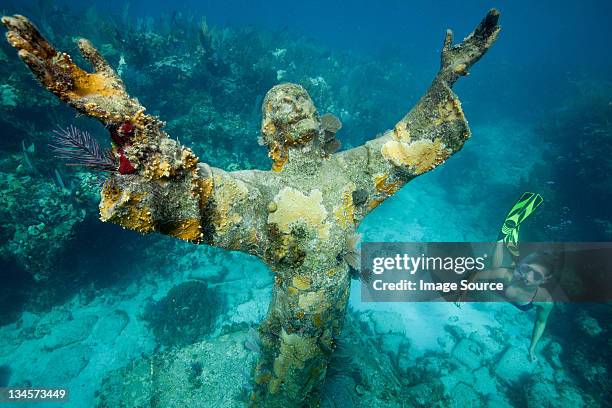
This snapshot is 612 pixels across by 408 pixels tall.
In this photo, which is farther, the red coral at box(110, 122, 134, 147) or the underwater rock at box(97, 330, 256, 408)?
the underwater rock at box(97, 330, 256, 408)

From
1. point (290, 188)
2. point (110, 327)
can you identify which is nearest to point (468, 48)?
point (290, 188)

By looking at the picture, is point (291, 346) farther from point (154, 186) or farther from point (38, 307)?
point (38, 307)

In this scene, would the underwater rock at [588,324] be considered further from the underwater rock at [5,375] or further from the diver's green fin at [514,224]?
the underwater rock at [5,375]

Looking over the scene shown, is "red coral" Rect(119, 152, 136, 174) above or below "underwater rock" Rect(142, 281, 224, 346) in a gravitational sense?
above

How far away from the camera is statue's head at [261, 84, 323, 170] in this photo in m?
2.61

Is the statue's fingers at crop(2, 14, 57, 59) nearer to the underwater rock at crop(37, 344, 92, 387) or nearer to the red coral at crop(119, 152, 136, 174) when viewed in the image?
the red coral at crop(119, 152, 136, 174)

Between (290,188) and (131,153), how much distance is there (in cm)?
131

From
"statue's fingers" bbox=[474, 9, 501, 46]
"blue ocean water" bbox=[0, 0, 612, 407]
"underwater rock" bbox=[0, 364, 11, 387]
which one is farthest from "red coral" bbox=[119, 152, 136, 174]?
"underwater rock" bbox=[0, 364, 11, 387]

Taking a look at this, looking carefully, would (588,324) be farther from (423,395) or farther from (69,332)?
(69,332)

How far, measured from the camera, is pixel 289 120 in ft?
8.57

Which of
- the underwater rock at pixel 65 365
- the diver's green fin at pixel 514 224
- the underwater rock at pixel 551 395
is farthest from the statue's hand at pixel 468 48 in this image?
the underwater rock at pixel 65 365

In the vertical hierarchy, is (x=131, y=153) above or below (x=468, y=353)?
above

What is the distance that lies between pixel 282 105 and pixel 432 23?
304ft

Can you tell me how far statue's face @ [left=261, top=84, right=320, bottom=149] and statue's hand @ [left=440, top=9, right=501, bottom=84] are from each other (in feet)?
3.89
